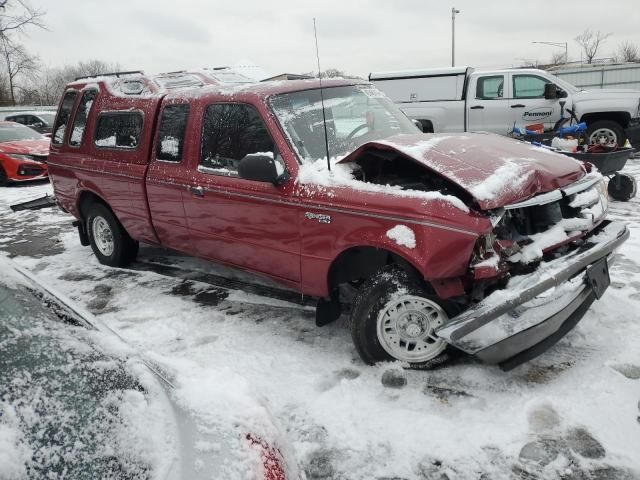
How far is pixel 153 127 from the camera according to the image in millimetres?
4602

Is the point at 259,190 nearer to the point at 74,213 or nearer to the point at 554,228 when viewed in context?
the point at 554,228

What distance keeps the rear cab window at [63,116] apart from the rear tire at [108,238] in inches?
37.4

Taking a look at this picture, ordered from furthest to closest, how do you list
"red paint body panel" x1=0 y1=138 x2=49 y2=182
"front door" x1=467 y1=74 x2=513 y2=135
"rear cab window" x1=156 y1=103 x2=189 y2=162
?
"red paint body panel" x1=0 y1=138 x2=49 y2=182
"front door" x1=467 y1=74 x2=513 y2=135
"rear cab window" x1=156 y1=103 x2=189 y2=162

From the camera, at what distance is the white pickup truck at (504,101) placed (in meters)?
10.5

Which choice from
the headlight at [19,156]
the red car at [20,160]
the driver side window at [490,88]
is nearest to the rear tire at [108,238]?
the red car at [20,160]

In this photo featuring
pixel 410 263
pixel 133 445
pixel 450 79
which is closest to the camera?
pixel 133 445

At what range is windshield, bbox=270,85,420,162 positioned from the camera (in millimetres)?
3674

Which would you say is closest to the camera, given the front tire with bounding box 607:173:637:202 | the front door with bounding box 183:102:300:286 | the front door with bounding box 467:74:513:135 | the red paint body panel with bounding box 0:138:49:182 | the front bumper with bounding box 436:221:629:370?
the front bumper with bounding box 436:221:629:370

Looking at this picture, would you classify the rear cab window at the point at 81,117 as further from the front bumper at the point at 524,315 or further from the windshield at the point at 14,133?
the windshield at the point at 14,133

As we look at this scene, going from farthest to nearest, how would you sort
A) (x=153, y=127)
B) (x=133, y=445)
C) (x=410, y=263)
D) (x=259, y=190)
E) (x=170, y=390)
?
(x=153, y=127)
(x=259, y=190)
(x=410, y=263)
(x=170, y=390)
(x=133, y=445)

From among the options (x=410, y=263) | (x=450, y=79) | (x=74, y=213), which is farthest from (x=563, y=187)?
(x=450, y=79)

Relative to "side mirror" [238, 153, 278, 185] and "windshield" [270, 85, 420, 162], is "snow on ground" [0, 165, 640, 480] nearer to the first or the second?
"side mirror" [238, 153, 278, 185]

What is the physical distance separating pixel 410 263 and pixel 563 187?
46.1 inches

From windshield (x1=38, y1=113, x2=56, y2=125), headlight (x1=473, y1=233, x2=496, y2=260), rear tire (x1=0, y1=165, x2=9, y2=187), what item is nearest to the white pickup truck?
headlight (x1=473, y1=233, x2=496, y2=260)
